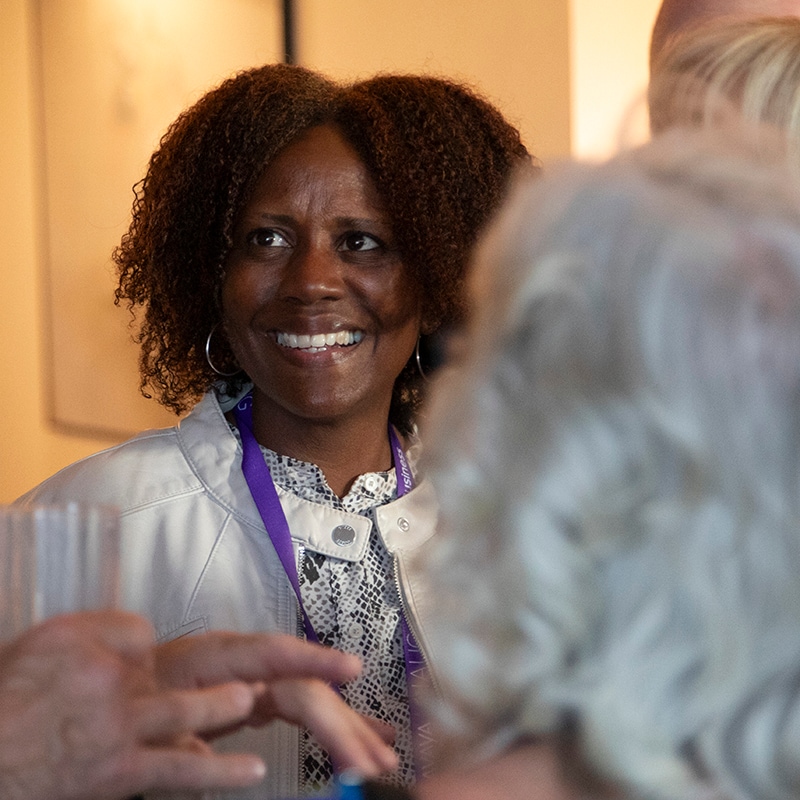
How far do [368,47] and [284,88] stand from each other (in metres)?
1.33

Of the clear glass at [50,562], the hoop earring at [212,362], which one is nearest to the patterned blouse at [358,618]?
the hoop earring at [212,362]

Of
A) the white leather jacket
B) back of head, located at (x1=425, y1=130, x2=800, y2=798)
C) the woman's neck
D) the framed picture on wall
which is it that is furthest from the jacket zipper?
the framed picture on wall

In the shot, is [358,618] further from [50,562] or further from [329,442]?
[50,562]

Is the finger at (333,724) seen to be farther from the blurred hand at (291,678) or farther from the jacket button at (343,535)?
the jacket button at (343,535)

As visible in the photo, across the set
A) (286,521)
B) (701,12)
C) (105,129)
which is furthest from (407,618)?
(105,129)

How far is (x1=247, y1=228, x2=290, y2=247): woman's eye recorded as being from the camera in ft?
5.82

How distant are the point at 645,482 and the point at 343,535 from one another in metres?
1.08

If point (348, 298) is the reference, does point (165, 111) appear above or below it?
above

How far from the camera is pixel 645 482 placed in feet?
2.08

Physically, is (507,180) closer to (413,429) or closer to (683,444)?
(413,429)

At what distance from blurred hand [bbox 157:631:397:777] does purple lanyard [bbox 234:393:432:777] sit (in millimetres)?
382

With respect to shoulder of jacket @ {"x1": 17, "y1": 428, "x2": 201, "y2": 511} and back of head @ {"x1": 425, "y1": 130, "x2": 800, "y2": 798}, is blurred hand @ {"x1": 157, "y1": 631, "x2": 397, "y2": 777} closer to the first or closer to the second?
back of head @ {"x1": 425, "y1": 130, "x2": 800, "y2": 798}

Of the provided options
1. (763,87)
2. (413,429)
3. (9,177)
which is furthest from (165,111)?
(763,87)

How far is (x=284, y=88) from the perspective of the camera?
1844 millimetres
